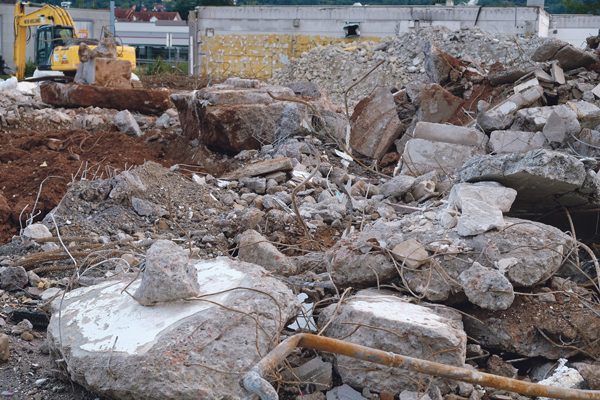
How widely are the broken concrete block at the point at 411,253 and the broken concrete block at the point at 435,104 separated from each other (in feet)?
15.4

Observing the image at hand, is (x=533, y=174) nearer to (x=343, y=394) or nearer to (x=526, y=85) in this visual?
(x=343, y=394)

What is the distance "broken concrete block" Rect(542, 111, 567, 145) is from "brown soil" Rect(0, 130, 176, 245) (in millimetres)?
4445

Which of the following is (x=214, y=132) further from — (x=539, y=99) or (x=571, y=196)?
(x=571, y=196)

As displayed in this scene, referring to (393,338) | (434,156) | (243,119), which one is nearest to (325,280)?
(393,338)

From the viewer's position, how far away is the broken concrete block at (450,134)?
6531 millimetres

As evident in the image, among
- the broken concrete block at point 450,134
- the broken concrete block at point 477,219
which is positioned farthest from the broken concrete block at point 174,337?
the broken concrete block at point 450,134

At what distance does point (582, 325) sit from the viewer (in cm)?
297

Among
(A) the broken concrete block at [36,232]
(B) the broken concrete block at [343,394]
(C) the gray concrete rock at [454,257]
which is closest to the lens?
(B) the broken concrete block at [343,394]

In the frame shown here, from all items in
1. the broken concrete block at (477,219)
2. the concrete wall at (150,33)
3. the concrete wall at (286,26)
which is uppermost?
the concrete wall at (150,33)

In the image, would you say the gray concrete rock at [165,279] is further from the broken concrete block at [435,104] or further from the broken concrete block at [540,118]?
the broken concrete block at [435,104]

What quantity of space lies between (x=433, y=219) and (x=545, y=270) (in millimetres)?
831

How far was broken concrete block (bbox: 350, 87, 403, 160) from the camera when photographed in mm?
7559

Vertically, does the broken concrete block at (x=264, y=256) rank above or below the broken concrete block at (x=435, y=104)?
below

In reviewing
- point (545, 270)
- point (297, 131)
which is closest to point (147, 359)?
point (545, 270)
